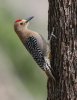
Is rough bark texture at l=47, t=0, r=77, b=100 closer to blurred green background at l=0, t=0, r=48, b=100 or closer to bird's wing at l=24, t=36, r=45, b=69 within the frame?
bird's wing at l=24, t=36, r=45, b=69

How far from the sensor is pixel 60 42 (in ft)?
28.8

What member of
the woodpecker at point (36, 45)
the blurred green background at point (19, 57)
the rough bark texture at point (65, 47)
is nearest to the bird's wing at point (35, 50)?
the woodpecker at point (36, 45)

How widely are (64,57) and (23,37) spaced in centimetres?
156

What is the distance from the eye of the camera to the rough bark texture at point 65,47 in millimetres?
8602

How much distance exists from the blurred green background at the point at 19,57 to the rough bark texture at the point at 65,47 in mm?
6685

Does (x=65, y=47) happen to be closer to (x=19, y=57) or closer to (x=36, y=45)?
(x=36, y=45)

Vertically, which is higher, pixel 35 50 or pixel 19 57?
pixel 35 50

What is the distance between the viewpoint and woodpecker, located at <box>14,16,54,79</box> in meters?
9.28

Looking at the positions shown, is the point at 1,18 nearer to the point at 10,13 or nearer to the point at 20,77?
the point at 10,13

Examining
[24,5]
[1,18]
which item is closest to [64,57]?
[1,18]

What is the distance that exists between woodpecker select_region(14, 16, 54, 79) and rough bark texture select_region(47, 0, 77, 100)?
0.30 m

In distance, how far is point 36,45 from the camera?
9.83 metres

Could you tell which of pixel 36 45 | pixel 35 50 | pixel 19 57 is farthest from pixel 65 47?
pixel 19 57

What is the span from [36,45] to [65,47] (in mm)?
1244
